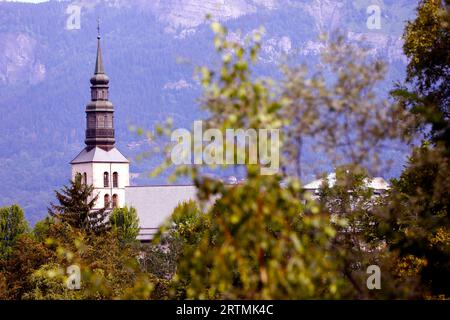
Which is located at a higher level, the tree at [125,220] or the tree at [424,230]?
the tree at [424,230]

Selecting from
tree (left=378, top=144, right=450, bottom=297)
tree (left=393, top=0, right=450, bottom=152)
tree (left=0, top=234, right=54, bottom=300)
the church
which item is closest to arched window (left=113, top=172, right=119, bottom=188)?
the church

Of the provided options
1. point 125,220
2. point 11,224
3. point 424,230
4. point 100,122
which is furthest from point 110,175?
point 424,230

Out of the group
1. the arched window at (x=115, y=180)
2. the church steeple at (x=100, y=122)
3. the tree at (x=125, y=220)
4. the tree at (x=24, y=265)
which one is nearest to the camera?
the tree at (x=24, y=265)

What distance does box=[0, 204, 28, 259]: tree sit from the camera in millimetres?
131875

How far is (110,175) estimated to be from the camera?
17662 centimetres

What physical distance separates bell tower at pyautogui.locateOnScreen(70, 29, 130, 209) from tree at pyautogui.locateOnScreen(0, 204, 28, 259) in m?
36.4

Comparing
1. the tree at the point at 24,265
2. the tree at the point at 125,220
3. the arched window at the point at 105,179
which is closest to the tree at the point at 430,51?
the tree at the point at 24,265

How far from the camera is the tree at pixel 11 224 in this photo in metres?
132

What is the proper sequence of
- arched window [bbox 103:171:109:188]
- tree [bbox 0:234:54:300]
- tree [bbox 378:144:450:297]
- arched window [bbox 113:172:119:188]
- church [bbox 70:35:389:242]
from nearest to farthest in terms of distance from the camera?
1. tree [bbox 378:144:450:297]
2. tree [bbox 0:234:54:300]
3. church [bbox 70:35:389:242]
4. arched window [bbox 103:171:109:188]
5. arched window [bbox 113:172:119:188]

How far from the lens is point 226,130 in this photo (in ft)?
37.9

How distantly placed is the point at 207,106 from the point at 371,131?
3.56m

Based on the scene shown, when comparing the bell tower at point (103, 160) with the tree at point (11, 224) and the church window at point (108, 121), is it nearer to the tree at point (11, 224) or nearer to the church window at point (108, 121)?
the church window at point (108, 121)

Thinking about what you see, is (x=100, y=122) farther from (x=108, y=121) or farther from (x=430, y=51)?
(x=430, y=51)

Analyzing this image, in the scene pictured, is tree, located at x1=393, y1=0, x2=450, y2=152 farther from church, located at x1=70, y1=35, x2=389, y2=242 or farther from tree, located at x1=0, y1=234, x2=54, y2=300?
church, located at x1=70, y1=35, x2=389, y2=242
